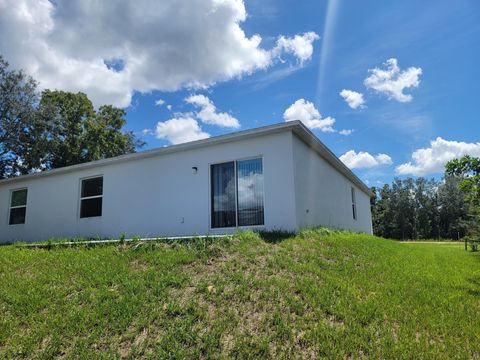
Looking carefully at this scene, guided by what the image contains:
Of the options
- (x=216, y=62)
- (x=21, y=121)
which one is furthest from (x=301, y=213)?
(x=21, y=121)

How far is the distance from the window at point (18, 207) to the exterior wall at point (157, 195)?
1.63 feet

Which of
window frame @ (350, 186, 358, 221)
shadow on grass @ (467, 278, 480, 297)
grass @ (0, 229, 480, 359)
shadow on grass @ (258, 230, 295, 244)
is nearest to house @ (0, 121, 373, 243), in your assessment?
shadow on grass @ (258, 230, 295, 244)

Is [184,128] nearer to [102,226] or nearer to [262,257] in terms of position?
[102,226]

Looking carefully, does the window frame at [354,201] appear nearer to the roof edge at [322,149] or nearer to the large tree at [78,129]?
the roof edge at [322,149]

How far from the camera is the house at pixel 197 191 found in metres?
9.04

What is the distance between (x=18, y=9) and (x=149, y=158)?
7.93 m

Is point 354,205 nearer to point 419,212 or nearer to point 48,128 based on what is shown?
point 48,128

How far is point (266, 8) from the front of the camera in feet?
32.4

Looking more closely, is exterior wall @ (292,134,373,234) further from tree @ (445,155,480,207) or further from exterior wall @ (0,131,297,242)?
tree @ (445,155,480,207)

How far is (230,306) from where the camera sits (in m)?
4.41

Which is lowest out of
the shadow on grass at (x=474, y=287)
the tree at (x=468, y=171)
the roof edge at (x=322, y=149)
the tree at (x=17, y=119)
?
the shadow on grass at (x=474, y=287)

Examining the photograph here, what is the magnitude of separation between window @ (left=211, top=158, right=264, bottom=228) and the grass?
262 centimetres

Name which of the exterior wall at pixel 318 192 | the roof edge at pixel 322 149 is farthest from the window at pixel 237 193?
the roof edge at pixel 322 149

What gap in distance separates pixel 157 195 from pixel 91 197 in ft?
11.3
